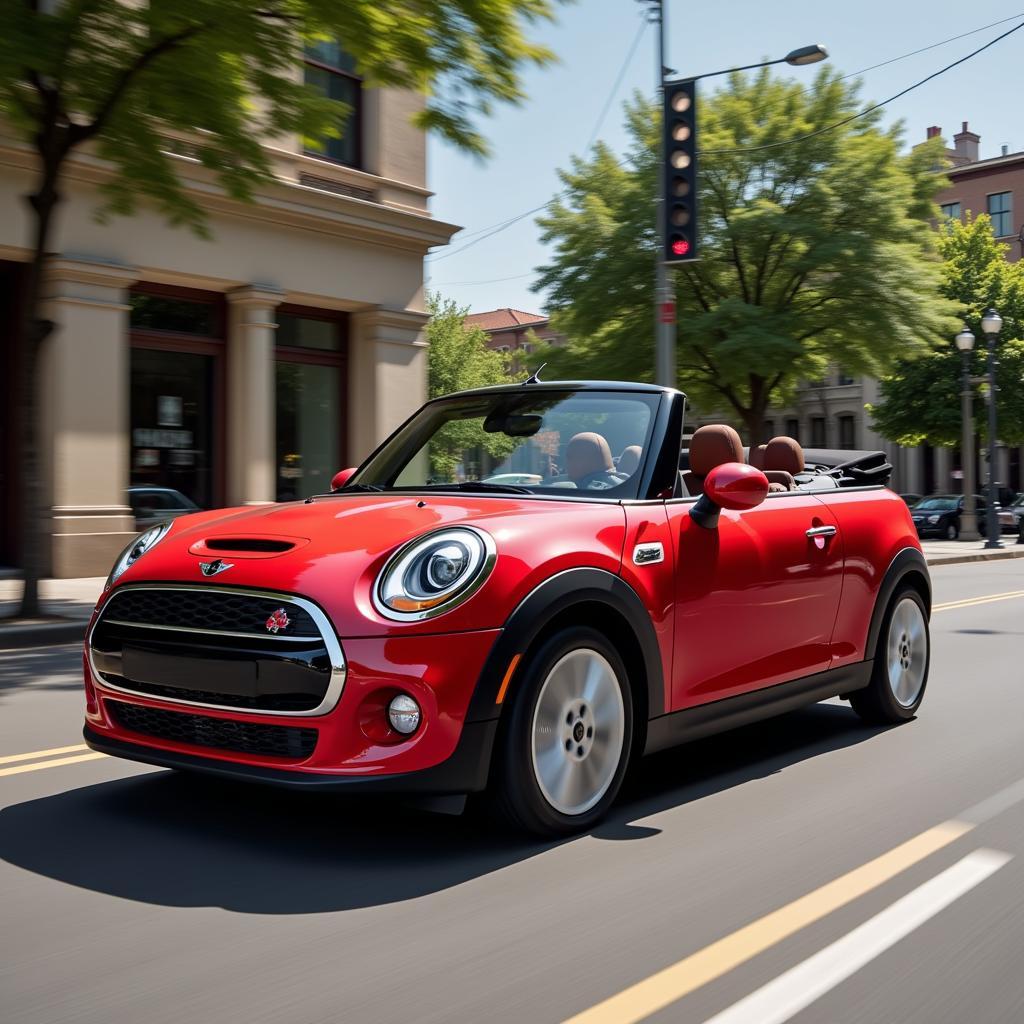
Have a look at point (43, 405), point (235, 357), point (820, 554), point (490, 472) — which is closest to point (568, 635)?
point (490, 472)

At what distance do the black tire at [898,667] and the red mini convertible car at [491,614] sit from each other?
709 mm

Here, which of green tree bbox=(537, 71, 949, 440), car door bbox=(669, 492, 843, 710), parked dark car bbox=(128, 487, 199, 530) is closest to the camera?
car door bbox=(669, 492, 843, 710)

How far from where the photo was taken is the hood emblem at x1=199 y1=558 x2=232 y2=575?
3.89 m

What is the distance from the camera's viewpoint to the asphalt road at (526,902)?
285 centimetres

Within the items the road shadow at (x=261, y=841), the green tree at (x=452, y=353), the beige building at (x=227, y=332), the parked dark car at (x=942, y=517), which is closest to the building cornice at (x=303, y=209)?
the beige building at (x=227, y=332)

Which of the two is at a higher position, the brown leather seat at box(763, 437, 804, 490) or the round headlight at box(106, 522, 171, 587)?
the brown leather seat at box(763, 437, 804, 490)

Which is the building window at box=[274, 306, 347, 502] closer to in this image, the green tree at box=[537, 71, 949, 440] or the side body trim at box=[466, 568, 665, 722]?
the green tree at box=[537, 71, 949, 440]

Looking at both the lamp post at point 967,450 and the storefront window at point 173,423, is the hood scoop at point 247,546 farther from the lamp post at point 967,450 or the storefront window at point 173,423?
the lamp post at point 967,450

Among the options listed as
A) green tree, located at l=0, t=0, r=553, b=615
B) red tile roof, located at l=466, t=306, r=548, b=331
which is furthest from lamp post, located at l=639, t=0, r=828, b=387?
red tile roof, located at l=466, t=306, r=548, b=331

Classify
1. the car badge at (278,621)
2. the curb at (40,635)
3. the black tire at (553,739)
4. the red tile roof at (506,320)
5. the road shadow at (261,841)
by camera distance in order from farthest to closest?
Result: the red tile roof at (506,320) → the curb at (40,635) → the black tire at (553,739) → the car badge at (278,621) → the road shadow at (261,841)

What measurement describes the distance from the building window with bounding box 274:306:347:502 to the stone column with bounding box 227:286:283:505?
26.7 inches

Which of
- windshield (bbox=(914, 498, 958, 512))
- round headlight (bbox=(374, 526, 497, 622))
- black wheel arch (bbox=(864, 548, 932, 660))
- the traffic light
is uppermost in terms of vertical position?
the traffic light

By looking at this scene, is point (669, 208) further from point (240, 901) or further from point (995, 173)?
point (995, 173)

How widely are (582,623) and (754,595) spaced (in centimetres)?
101
